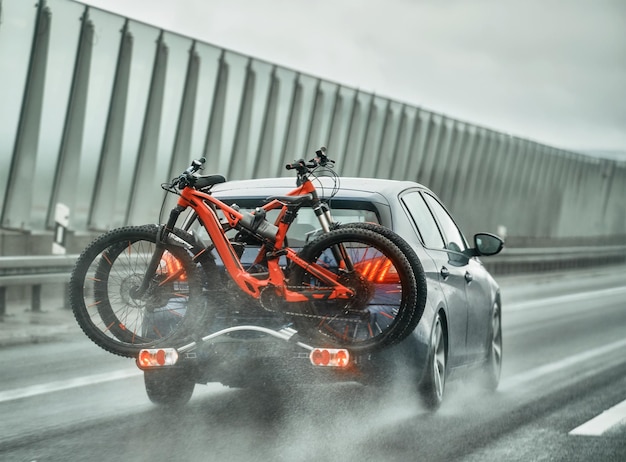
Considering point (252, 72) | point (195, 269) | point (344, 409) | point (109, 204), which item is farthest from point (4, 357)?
point (252, 72)

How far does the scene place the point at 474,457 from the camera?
6.38m

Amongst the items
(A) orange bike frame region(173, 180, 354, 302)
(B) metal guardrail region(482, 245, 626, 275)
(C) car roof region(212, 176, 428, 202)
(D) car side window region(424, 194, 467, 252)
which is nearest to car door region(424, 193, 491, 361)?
(D) car side window region(424, 194, 467, 252)

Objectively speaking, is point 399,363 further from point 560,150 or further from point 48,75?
point 560,150

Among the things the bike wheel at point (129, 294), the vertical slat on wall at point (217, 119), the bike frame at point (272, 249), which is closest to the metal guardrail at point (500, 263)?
the bike wheel at point (129, 294)

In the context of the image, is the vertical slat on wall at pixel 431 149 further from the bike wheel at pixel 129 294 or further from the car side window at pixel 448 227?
the bike wheel at pixel 129 294

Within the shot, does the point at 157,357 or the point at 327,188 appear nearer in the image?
the point at 157,357

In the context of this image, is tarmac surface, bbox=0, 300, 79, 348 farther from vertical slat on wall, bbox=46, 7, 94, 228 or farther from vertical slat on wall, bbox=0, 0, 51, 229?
vertical slat on wall, bbox=46, 7, 94, 228

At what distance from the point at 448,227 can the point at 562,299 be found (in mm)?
14209

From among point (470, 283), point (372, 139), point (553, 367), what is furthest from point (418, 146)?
point (470, 283)

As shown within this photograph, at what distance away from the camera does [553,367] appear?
11.1 metres

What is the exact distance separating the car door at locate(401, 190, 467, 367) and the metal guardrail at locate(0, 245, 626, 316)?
18.9 ft

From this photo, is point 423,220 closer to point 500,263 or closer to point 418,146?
point 500,263

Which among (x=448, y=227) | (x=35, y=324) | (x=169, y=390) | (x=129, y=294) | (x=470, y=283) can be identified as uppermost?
(x=448, y=227)

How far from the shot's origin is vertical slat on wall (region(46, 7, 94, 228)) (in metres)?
17.5
